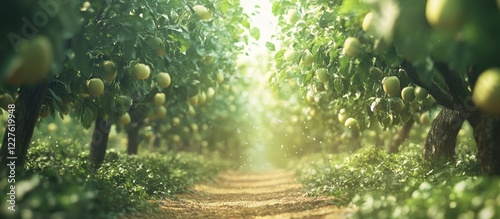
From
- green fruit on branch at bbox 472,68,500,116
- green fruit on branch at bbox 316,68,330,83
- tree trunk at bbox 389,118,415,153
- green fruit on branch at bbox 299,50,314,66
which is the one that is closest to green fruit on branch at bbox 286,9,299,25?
green fruit on branch at bbox 299,50,314,66

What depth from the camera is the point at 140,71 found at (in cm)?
784

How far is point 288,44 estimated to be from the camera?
30.9 ft

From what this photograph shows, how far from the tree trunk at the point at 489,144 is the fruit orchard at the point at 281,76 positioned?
0.01 meters

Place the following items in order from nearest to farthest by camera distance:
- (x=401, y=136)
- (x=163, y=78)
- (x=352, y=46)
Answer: (x=352, y=46), (x=163, y=78), (x=401, y=136)

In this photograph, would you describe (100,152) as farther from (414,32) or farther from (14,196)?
(414,32)

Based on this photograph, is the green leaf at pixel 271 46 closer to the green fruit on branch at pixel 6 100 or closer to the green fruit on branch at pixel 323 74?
the green fruit on branch at pixel 323 74

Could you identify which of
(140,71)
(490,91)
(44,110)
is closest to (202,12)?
(140,71)

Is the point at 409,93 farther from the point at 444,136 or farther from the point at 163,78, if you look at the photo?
the point at 163,78

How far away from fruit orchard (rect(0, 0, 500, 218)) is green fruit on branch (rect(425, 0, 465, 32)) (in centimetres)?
1

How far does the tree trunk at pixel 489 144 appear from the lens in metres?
5.85

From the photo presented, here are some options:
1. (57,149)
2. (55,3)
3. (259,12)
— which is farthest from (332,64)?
(57,149)

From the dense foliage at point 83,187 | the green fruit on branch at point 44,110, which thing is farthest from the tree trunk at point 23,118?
the green fruit on branch at point 44,110

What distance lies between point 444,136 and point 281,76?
10.1 feet

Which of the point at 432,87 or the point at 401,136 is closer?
the point at 432,87
